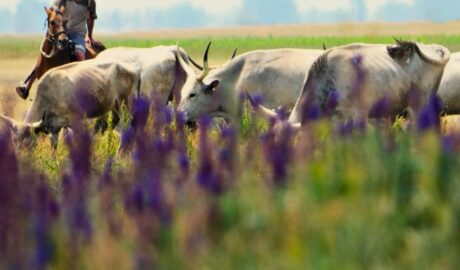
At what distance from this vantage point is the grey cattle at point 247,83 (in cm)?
1523

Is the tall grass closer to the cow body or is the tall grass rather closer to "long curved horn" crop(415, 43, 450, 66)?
the cow body

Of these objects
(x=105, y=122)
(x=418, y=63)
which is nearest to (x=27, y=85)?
(x=105, y=122)

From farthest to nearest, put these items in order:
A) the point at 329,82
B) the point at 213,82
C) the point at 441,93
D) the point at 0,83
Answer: the point at 0,83, the point at 441,93, the point at 213,82, the point at 329,82

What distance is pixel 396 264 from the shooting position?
322 cm

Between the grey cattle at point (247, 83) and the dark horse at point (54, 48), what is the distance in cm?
275

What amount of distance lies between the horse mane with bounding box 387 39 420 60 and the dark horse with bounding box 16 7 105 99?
616 centimetres

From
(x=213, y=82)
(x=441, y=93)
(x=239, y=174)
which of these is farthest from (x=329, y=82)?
(x=239, y=174)

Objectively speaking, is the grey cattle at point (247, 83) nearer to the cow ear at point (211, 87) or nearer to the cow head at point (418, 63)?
the cow ear at point (211, 87)

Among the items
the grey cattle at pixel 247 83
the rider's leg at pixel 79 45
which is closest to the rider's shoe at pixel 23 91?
the rider's leg at pixel 79 45

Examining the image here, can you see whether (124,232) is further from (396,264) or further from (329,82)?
(329,82)

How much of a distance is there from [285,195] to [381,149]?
49 centimetres

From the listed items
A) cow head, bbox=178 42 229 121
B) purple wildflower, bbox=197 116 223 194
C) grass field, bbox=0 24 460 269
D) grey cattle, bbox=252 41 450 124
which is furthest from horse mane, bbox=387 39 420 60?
purple wildflower, bbox=197 116 223 194

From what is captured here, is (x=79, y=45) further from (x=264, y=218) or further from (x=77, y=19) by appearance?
(x=264, y=218)

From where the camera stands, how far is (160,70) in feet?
56.9
